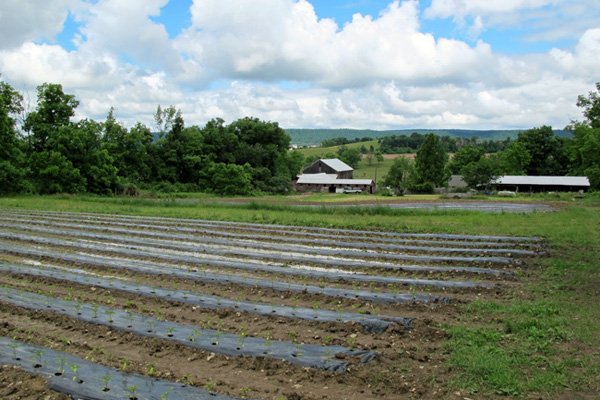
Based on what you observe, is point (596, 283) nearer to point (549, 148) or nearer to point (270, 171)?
point (270, 171)

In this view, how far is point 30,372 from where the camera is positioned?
15.8ft

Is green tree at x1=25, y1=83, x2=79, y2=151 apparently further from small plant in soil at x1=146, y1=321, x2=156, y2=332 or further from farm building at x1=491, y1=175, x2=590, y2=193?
farm building at x1=491, y1=175, x2=590, y2=193

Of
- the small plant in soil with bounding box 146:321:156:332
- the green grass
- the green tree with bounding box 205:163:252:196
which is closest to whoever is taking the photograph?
the small plant in soil with bounding box 146:321:156:332

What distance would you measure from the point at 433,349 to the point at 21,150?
4401 cm

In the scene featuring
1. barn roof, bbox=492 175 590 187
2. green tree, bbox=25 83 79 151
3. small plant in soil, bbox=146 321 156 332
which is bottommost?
small plant in soil, bbox=146 321 156 332

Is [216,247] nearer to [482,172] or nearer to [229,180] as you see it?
[229,180]

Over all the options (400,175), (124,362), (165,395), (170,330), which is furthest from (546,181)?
(165,395)

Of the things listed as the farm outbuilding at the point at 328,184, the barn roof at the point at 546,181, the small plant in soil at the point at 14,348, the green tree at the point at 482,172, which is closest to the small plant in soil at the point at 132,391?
the small plant in soil at the point at 14,348

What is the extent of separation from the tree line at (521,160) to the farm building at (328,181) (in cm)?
377

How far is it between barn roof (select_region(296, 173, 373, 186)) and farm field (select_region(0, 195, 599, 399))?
53003 mm

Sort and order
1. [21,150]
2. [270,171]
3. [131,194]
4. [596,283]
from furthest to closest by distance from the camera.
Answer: [270,171], [131,194], [21,150], [596,283]

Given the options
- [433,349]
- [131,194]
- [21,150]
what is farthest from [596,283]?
[21,150]

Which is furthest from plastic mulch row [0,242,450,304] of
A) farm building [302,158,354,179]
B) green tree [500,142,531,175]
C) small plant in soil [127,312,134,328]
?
farm building [302,158,354,179]

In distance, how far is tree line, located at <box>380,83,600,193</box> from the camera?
55031 mm
